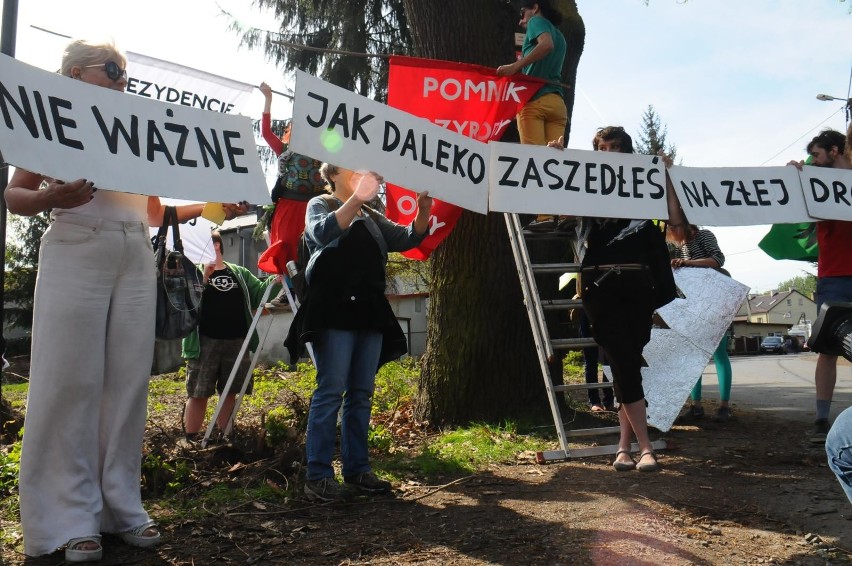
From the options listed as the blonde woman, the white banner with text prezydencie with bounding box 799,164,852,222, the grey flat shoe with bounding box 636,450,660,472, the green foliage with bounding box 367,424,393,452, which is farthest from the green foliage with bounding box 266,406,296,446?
the white banner with text prezydencie with bounding box 799,164,852,222

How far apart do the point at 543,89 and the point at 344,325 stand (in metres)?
2.64

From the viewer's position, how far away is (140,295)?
3.27 meters

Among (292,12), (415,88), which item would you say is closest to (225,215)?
(415,88)

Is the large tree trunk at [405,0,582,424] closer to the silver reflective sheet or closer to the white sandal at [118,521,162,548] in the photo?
the silver reflective sheet

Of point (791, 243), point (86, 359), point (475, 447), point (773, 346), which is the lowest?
point (773, 346)

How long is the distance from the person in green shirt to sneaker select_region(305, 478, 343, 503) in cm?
283

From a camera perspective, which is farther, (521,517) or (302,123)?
(302,123)

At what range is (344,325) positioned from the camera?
151 inches

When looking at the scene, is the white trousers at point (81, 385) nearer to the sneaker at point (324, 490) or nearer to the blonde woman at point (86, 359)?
the blonde woman at point (86, 359)

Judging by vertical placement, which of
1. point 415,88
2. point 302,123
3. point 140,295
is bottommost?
point 140,295

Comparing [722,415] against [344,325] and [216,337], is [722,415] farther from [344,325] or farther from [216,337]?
[216,337]

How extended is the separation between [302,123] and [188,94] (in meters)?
2.78

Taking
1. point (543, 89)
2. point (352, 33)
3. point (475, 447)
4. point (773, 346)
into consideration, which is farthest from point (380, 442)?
point (773, 346)

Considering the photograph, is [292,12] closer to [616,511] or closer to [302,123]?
[302,123]
